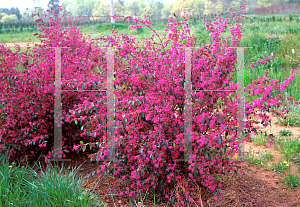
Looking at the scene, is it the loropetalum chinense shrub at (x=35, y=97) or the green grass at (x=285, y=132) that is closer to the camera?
the loropetalum chinense shrub at (x=35, y=97)

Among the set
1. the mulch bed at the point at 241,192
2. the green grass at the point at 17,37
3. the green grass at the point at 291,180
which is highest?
the green grass at the point at 17,37

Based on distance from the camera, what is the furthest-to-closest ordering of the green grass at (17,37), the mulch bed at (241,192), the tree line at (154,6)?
the green grass at (17,37)
the tree line at (154,6)
the mulch bed at (241,192)

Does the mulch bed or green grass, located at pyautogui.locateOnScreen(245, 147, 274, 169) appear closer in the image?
the mulch bed

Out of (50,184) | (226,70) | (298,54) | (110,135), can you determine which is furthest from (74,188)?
(298,54)

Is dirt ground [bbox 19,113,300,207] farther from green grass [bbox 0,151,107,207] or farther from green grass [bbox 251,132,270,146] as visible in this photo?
green grass [bbox 251,132,270,146]

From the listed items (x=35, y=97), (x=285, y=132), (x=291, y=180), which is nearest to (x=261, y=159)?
(x=291, y=180)

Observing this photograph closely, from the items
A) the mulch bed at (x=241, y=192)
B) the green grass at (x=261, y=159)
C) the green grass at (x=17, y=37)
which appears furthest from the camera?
the green grass at (x=17, y=37)

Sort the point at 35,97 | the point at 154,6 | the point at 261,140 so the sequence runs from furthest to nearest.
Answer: the point at 154,6 < the point at 261,140 < the point at 35,97

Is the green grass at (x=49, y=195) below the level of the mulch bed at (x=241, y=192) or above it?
above

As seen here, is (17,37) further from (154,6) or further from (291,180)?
(291,180)

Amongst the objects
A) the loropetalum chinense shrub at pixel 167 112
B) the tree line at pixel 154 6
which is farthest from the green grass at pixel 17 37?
the loropetalum chinense shrub at pixel 167 112

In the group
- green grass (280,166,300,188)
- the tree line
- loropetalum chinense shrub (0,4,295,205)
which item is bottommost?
green grass (280,166,300,188)

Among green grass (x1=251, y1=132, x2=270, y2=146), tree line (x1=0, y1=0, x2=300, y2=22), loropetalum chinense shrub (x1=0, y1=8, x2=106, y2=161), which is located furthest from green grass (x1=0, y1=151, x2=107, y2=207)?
tree line (x1=0, y1=0, x2=300, y2=22)

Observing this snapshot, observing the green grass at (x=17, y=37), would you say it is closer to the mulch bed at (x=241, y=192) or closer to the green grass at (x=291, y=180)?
the mulch bed at (x=241, y=192)
